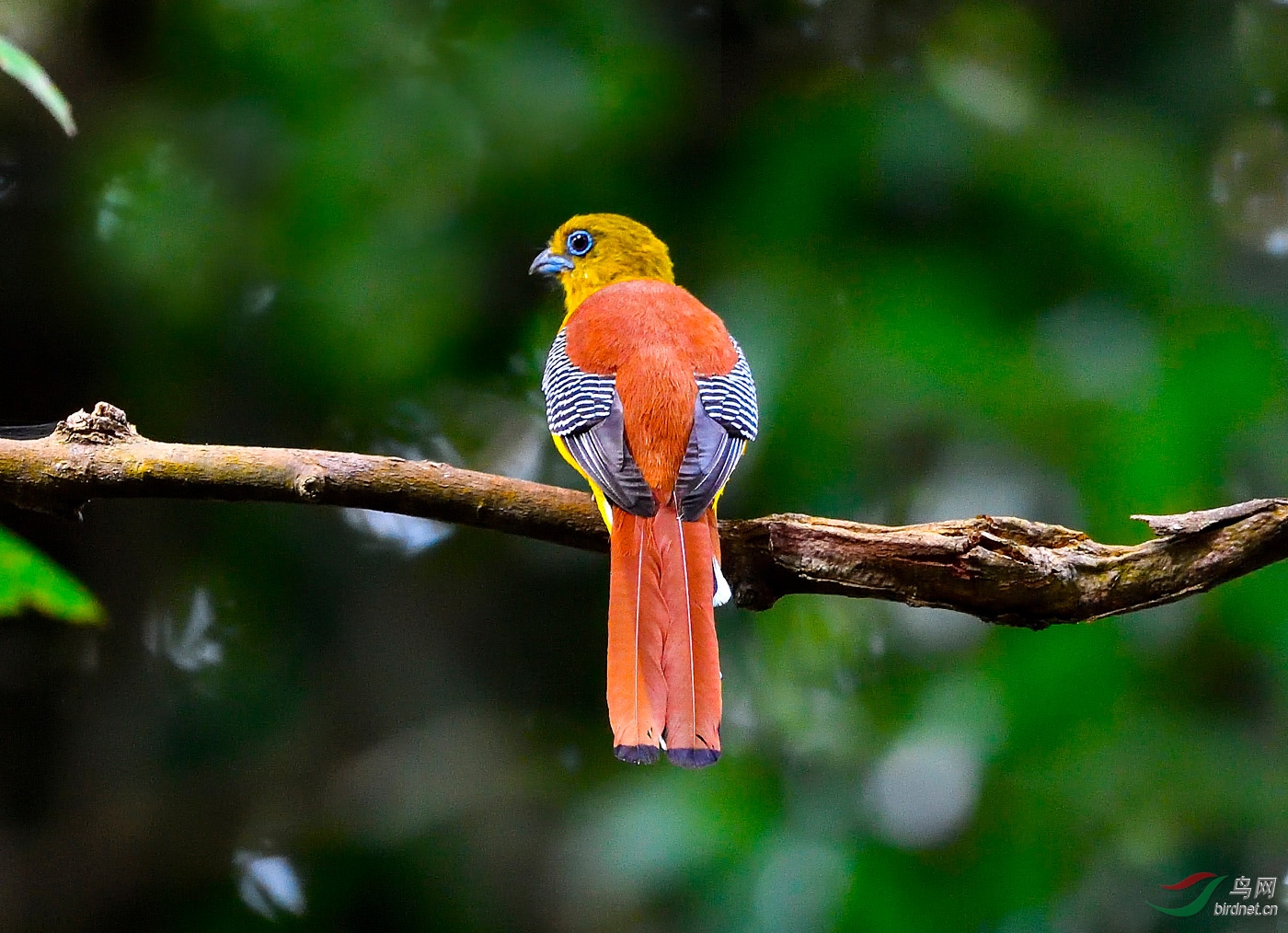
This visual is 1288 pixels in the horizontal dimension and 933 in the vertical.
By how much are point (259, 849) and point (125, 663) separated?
0.90 metres

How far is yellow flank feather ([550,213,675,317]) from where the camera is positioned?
4.71 m

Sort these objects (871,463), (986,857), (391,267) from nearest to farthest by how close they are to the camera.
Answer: (986,857) → (871,463) → (391,267)

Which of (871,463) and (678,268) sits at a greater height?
(678,268)

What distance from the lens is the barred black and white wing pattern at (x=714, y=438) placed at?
10.4 ft

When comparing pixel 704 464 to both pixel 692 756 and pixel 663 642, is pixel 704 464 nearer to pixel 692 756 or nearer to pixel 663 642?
pixel 663 642

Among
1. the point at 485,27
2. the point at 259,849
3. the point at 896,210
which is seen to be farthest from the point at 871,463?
the point at 259,849

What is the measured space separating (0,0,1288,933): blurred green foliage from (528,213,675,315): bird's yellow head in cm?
8

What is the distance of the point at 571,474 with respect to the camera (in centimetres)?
486

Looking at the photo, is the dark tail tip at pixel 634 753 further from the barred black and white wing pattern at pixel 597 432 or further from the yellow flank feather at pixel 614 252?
the yellow flank feather at pixel 614 252

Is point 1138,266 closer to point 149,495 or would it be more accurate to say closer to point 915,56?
point 915,56

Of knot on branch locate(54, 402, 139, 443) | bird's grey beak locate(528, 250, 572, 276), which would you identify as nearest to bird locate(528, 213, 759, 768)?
bird's grey beak locate(528, 250, 572, 276)

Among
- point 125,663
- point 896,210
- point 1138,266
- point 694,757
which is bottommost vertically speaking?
point 694,757

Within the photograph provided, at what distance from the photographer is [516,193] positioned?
4672 millimetres

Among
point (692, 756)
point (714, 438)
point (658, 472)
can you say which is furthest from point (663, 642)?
point (714, 438)
